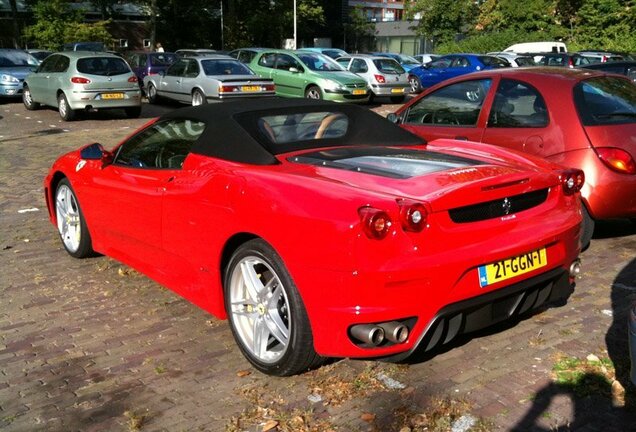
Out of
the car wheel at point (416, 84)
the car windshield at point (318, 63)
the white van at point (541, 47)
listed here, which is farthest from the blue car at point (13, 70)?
the white van at point (541, 47)

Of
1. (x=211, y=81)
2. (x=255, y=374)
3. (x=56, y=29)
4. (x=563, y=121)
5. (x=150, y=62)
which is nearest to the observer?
(x=255, y=374)

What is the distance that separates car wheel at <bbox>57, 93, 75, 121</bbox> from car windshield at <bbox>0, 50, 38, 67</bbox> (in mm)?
6116

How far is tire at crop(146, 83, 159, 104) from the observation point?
20.9m

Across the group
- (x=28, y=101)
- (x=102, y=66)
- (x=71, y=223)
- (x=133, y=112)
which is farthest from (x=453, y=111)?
(x=28, y=101)

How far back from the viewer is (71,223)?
587 centimetres

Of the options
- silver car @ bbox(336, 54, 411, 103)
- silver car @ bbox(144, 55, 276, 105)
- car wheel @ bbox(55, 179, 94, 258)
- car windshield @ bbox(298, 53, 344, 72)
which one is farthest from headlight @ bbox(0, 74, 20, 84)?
car wheel @ bbox(55, 179, 94, 258)

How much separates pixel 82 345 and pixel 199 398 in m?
1.11

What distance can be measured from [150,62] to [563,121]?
63.3 ft

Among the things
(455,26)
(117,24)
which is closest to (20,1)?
(117,24)

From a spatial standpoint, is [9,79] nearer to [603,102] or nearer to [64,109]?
[64,109]

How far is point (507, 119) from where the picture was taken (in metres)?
6.24

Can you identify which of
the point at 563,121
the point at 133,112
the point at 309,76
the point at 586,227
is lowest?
the point at 133,112

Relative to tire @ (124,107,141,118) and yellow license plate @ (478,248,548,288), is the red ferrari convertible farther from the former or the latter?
tire @ (124,107,141,118)

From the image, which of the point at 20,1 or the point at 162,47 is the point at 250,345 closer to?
the point at 162,47
